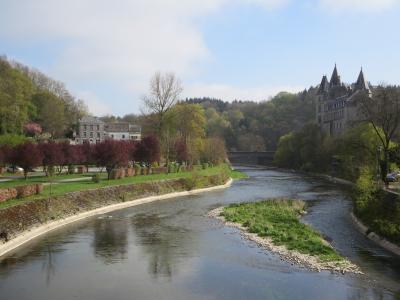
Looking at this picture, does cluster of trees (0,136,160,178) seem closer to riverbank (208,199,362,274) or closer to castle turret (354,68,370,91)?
riverbank (208,199,362,274)

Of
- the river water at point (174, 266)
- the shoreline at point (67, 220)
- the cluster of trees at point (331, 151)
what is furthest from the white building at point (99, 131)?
the river water at point (174, 266)

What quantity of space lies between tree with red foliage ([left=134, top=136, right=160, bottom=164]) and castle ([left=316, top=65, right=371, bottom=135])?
5512cm

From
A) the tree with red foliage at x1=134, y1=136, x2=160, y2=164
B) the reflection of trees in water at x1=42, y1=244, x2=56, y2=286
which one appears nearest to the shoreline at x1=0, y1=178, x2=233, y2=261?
the reflection of trees in water at x1=42, y1=244, x2=56, y2=286

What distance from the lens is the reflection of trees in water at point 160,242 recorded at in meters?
24.5

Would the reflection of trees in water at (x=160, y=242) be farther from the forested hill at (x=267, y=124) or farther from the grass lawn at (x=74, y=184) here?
the forested hill at (x=267, y=124)

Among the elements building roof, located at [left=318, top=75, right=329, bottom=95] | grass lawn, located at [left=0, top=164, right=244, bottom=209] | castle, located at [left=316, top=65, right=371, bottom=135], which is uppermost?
building roof, located at [left=318, top=75, right=329, bottom=95]

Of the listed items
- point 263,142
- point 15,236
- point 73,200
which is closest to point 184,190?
point 73,200

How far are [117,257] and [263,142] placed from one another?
127 metres

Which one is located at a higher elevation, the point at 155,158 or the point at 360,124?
the point at 360,124

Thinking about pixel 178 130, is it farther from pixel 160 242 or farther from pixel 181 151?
pixel 160 242

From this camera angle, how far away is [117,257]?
26344 millimetres

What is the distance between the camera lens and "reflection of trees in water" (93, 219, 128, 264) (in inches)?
1054

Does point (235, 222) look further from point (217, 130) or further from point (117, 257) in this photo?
point (217, 130)

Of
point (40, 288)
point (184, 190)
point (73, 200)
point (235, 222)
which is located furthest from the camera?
point (184, 190)
